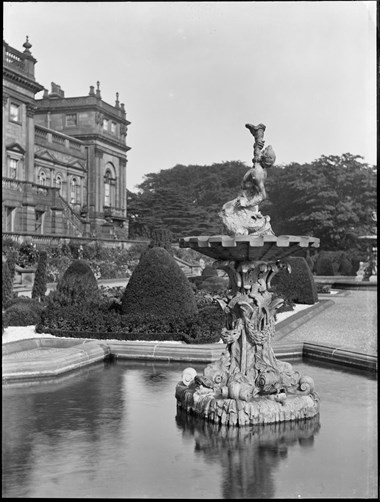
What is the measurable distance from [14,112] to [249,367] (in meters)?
34.0

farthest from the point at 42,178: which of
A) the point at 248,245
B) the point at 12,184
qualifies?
the point at 248,245

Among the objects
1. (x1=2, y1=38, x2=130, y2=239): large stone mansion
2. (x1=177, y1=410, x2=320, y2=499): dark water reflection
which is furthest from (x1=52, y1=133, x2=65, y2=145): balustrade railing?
(x1=177, y1=410, x2=320, y2=499): dark water reflection

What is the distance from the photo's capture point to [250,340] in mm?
6895

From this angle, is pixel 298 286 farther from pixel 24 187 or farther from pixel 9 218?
pixel 24 187

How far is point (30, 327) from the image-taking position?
46.4 feet

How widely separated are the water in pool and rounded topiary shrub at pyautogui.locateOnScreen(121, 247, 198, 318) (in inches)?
196

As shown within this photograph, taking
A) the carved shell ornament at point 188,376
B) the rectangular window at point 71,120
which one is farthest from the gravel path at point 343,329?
the rectangular window at point 71,120

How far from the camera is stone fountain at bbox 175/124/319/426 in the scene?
654cm

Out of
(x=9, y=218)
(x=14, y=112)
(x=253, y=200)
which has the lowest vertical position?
(x=253, y=200)

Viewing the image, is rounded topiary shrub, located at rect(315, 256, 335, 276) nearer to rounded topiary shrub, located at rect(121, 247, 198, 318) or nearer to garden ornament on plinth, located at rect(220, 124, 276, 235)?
rounded topiary shrub, located at rect(121, 247, 198, 318)

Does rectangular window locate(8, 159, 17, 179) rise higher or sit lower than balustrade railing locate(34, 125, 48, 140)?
lower

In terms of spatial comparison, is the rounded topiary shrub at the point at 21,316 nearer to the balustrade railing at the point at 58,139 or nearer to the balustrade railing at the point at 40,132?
the balustrade railing at the point at 40,132

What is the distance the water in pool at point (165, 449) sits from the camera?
4.81 metres

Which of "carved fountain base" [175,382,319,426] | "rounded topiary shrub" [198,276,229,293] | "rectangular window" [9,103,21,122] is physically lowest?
"carved fountain base" [175,382,319,426]
